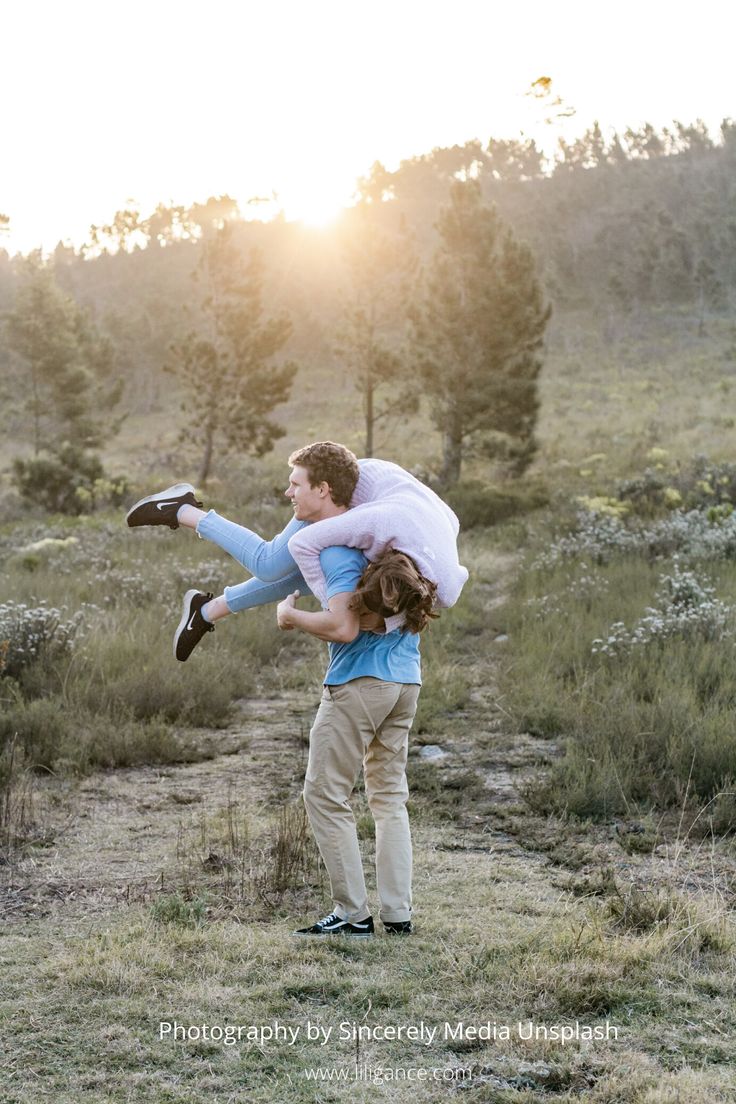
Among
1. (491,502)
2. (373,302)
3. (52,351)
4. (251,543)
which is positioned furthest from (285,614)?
(52,351)

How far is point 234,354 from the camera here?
29.9 m

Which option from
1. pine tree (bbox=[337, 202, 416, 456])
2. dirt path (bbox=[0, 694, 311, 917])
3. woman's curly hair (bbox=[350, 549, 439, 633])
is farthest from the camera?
pine tree (bbox=[337, 202, 416, 456])

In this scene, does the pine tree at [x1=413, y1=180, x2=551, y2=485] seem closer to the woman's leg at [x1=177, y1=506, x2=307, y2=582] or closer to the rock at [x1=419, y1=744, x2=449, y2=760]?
the rock at [x1=419, y1=744, x2=449, y2=760]

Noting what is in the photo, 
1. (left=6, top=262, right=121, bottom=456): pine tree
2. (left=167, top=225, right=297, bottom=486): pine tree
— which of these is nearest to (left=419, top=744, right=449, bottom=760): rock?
(left=167, top=225, right=297, bottom=486): pine tree

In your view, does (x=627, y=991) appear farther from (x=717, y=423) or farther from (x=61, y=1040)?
(x=717, y=423)

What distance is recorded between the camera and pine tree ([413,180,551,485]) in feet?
78.8

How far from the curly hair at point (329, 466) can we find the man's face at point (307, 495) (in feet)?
0.05

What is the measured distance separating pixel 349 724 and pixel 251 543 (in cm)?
84

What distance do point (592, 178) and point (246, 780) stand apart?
248ft

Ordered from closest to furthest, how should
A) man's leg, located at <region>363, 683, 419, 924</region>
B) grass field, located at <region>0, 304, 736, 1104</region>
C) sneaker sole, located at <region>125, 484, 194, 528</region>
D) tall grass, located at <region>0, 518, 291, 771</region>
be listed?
grass field, located at <region>0, 304, 736, 1104</region> < man's leg, located at <region>363, 683, 419, 924</region> < sneaker sole, located at <region>125, 484, 194, 528</region> < tall grass, located at <region>0, 518, 291, 771</region>

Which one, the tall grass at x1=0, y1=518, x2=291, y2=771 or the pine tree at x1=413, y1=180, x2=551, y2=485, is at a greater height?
the pine tree at x1=413, y1=180, x2=551, y2=485

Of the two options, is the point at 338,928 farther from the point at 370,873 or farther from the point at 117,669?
the point at 117,669

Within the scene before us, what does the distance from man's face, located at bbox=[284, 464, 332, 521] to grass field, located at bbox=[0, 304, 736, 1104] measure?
1654mm

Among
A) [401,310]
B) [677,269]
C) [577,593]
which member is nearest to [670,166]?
[677,269]
